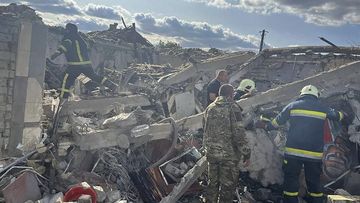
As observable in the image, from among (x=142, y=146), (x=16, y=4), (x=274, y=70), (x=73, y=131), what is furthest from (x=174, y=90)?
(x=16, y=4)

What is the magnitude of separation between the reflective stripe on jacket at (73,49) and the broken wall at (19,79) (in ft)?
7.82

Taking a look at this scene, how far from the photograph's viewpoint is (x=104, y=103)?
773cm

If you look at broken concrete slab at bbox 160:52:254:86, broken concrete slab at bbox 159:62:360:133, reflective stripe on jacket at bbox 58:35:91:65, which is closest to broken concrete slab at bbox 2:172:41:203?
broken concrete slab at bbox 159:62:360:133

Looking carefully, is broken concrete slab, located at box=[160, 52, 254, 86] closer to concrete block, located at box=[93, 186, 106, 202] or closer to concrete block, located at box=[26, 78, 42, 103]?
concrete block, located at box=[26, 78, 42, 103]

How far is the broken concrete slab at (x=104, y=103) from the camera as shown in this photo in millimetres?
7156

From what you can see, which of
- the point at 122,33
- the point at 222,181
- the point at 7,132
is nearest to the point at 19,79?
the point at 7,132

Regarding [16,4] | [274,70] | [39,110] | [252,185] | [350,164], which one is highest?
[16,4]

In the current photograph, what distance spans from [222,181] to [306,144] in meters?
1.36

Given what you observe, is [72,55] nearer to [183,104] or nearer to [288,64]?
[183,104]

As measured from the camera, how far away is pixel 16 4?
12.4 meters

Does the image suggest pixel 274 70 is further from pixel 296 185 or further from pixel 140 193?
pixel 140 193

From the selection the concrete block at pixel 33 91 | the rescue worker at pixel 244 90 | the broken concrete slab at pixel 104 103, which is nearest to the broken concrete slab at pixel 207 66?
the broken concrete slab at pixel 104 103

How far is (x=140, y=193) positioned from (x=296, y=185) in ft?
7.51

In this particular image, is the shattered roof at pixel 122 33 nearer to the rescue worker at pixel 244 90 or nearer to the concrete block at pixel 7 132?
the rescue worker at pixel 244 90
